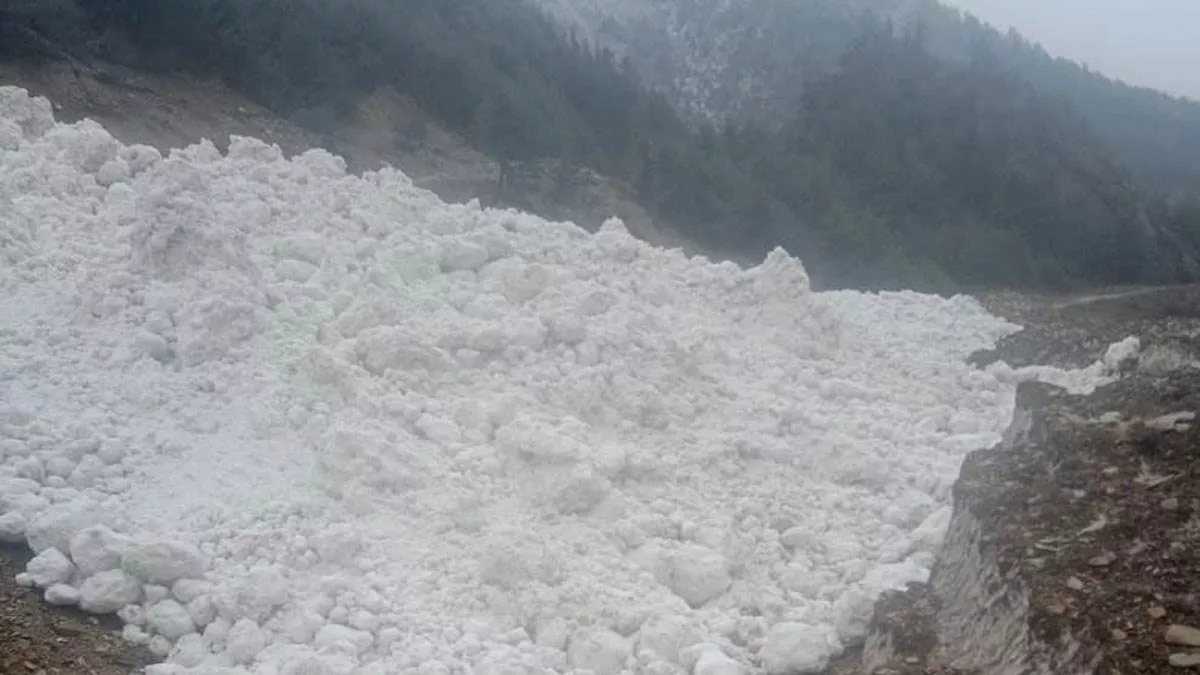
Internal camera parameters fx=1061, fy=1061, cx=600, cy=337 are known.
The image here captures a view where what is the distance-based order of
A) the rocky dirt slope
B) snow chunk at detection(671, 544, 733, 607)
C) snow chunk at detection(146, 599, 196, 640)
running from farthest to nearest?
the rocky dirt slope → snow chunk at detection(671, 544, 733, 607) → snow chunk at detection(146, 599, 196, 640)

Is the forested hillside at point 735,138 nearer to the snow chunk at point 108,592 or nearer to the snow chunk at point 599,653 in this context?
the snow chunk at point 108,592

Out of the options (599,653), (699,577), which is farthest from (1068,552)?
(599,653)

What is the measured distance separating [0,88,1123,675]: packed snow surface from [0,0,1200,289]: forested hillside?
9.01 meters

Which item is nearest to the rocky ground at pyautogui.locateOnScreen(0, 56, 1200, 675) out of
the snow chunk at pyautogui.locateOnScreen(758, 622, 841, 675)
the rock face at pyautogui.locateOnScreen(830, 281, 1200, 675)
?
the rock face at pyautogui.locateOnScreen(830, 281, 1200, 675)

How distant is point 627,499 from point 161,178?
481cm

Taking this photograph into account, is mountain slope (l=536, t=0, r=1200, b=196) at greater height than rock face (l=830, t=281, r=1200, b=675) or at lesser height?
greater

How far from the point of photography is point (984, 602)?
16.9 ft

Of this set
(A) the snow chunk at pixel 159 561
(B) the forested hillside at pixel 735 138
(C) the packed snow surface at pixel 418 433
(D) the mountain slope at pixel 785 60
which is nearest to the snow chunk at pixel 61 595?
(C) the packed snow surface at pixel 418 433

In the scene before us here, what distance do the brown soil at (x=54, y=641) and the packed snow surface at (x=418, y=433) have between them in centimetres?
10

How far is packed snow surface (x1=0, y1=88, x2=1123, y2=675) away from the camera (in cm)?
542

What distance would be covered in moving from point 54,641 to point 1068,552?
4.85 m

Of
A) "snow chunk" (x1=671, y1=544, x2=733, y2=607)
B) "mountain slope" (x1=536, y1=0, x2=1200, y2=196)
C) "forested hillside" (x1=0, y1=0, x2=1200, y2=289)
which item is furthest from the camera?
"mountain slope" (x1=536, y1=0, x2=1200, y2=196)

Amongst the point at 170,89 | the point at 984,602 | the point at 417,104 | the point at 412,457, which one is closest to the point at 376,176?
→ the point at 412,457

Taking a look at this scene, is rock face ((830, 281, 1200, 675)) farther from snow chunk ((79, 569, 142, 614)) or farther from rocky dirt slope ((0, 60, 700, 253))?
rocky dirt slope ((0, 60, 700, 253))
